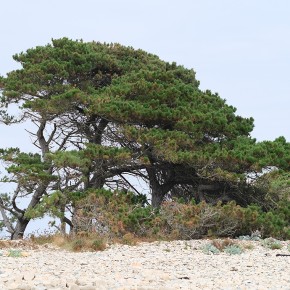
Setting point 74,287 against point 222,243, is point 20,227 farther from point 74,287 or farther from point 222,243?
point 74,287

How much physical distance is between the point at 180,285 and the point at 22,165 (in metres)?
10.8

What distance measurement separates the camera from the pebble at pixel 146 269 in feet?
25.8

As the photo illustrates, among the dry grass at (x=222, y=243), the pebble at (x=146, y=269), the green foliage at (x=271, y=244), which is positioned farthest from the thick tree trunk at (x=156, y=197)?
the dry grass at (x=222, y=243)

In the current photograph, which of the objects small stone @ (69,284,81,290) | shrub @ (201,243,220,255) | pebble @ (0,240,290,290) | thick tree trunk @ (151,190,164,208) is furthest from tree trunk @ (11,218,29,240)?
small stone @ (69,284,81,290)

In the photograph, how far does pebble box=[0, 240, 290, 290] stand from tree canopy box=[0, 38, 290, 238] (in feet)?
11.2

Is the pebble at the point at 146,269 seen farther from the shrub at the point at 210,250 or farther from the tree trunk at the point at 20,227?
the tree trunk at the point at 20,227

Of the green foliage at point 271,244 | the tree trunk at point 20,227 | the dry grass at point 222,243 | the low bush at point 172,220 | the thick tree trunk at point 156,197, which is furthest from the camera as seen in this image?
the tree trunk at point 20,227

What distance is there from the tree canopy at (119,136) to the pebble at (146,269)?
3.41m

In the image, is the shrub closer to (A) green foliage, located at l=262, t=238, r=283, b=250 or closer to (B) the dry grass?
(B) the dry grass

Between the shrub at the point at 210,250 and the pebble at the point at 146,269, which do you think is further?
the shrub at the point at 210,250

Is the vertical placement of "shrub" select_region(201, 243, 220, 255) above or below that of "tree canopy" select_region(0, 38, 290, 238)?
below

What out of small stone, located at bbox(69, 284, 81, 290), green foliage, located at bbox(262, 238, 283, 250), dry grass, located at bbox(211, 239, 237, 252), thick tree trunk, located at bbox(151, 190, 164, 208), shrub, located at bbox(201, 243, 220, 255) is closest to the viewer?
small stone, located at bbox(69, 284, 81, 290)

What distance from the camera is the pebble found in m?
7.86

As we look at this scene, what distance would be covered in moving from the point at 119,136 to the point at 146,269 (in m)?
9.65
